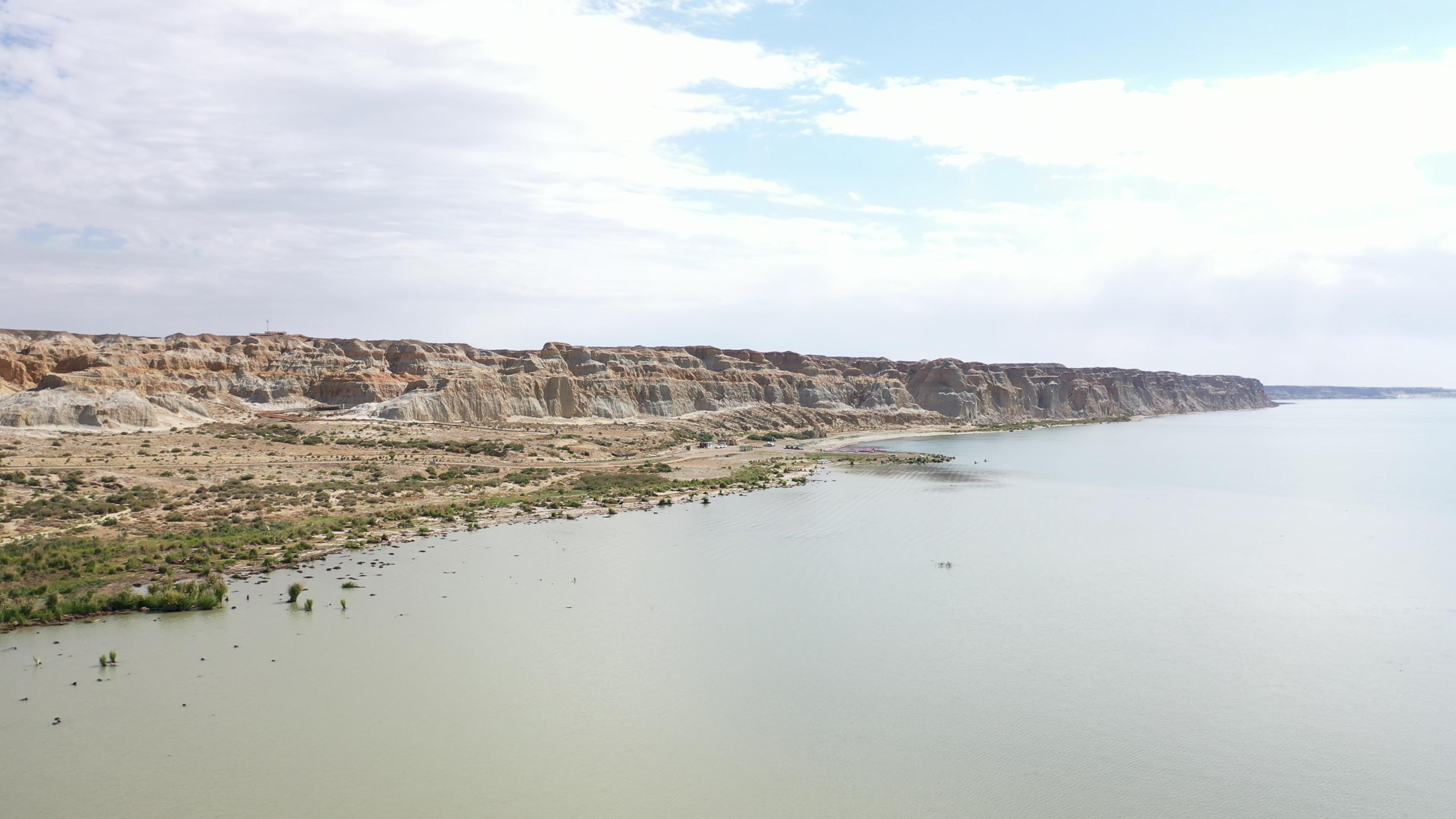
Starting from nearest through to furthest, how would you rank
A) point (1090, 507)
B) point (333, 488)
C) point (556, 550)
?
point (556, 550)
point (333, 488)
point (1090, 507)

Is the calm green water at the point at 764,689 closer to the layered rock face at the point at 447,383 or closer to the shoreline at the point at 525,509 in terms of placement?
the shoreline at the point at 525,509

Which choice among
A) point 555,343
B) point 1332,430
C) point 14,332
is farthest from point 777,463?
point 14,332

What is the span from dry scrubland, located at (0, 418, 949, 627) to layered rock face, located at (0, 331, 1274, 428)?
7514 mm

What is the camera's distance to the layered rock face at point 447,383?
62.2 meters

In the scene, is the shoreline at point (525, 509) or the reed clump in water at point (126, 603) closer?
the reed clump in water at point (126, 603)

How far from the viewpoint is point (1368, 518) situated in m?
39.0

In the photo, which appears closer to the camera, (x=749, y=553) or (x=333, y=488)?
(x=749, y=553)

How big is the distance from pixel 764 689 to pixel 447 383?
73.3 metres

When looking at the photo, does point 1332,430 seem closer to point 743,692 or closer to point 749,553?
point 749,553

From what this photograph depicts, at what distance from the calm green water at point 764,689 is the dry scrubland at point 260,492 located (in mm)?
2263

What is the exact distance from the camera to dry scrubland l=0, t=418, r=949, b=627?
2144cm

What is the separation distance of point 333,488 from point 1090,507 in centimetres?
3559

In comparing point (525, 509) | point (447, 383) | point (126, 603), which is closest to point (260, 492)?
point (525, 509)

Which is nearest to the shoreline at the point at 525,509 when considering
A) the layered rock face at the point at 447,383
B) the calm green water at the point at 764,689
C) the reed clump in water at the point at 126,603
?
the reed clump in water at the point at 126,603
